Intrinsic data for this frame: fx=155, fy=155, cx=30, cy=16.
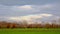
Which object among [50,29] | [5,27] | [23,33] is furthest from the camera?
[50,29]

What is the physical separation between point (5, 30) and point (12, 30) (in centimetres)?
107

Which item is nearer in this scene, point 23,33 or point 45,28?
point 23,33

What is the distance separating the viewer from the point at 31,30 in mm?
25000

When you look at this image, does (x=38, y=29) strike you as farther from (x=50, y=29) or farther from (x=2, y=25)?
(x=2, y=25)

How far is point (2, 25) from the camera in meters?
23.1

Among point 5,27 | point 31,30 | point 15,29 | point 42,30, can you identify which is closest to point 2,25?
point 5,27

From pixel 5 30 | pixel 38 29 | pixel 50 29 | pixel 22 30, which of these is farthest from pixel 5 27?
pixel 50 29

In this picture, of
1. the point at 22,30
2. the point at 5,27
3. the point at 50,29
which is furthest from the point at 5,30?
the point at 50,29

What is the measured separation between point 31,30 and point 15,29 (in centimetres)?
258

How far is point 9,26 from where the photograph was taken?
24.1 m

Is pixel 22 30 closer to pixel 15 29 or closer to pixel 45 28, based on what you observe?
pixel 15 29

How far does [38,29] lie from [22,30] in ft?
8.51

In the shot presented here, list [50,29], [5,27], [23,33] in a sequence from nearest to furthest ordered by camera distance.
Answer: [23,33], [5,27], [50,29]

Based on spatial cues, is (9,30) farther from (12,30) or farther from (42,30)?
(42,30)
